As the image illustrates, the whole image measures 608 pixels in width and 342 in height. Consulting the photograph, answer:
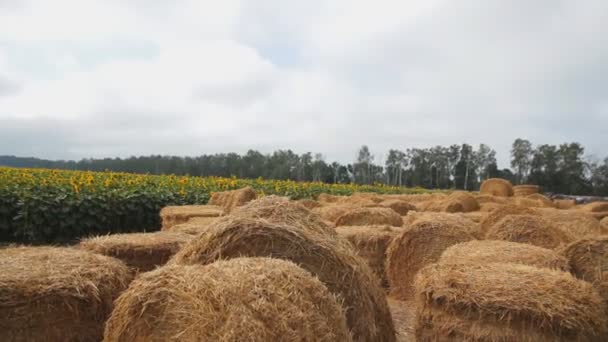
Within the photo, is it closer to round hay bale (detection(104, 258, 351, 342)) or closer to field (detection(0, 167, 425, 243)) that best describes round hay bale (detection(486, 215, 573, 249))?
round hay bale (detection(104, 258, 351, 342))

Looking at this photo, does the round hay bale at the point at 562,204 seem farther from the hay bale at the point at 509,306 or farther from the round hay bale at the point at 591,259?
the hay bale at the point at 509,306

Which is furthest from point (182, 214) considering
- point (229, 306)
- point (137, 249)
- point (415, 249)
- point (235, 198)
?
point (229, 306)

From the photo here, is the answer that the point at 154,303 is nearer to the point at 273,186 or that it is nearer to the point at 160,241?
the point at 160,241

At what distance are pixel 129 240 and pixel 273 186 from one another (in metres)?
17.5

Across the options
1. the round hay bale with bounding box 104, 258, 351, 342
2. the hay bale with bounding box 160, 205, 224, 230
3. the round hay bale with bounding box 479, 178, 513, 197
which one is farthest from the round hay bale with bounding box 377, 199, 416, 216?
the round hay bale with bounding box 104, 258, 351, 342

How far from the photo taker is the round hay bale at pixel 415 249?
718 cm

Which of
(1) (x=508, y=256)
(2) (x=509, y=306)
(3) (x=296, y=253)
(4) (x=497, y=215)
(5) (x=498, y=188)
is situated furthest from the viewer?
(5) (x=498, y=188)

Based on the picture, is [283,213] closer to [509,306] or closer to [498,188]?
[509,306]

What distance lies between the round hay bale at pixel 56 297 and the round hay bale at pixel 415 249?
171 inches

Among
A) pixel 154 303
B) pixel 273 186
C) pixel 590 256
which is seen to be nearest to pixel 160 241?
pixel 154 303

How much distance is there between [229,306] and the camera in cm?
253

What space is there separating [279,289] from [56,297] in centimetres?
223

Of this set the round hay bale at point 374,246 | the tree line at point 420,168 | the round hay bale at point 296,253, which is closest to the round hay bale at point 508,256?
the round hay bale at point 296,253

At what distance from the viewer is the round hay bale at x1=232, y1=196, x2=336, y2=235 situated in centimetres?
386
